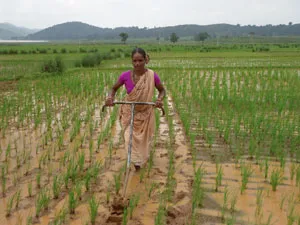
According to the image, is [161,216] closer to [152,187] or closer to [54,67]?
[152,187]

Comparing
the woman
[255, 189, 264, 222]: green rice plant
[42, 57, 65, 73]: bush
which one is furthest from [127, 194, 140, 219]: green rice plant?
[42, 57, 65, 73]: bush

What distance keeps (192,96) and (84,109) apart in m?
2.50

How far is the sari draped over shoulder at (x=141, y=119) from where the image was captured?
360 centimetres

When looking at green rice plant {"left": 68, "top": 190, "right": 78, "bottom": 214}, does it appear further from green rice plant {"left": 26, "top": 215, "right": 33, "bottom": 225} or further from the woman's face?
the woman's face

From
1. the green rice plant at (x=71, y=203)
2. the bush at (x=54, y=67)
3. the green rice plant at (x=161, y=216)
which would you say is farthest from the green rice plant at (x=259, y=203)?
the bush at (x=54, y=67)

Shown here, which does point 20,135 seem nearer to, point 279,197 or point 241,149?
point 241,149

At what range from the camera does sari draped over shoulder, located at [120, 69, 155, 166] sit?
142 inches

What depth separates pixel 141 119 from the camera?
372 cm

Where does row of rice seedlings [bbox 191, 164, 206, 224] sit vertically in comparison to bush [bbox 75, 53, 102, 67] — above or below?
below

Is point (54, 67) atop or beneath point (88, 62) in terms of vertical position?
beneath

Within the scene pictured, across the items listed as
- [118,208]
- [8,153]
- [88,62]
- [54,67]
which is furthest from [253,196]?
[88,62]

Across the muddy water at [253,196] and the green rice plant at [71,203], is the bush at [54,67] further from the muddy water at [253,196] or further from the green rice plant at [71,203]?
the green rice plant at [71,203]

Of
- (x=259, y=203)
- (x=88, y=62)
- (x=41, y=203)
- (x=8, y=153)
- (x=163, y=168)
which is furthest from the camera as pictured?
(x=88, y=62)

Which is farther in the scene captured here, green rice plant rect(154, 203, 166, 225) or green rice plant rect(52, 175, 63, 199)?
green rice plant rect(52, 175, 63, 199)
